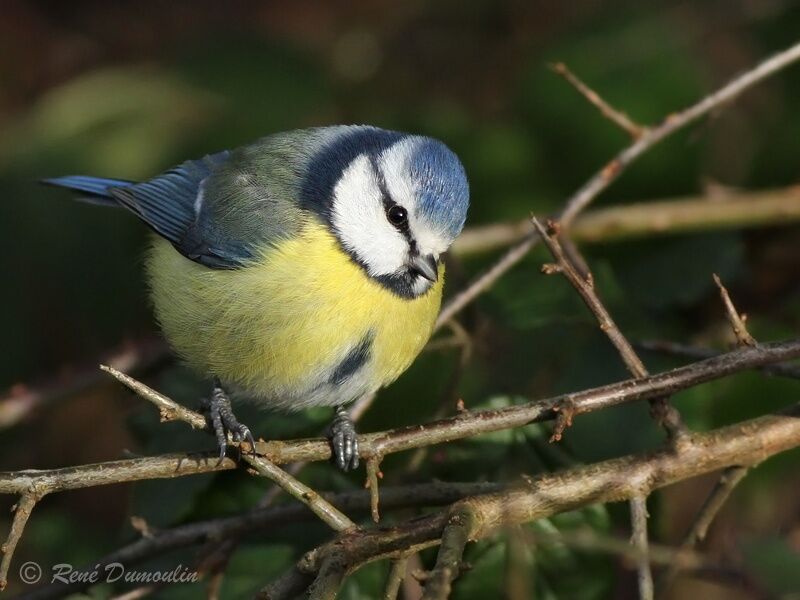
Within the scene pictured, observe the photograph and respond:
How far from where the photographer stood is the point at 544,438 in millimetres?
1908

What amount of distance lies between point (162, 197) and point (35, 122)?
3.48 ft

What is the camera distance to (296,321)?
1.81 meters

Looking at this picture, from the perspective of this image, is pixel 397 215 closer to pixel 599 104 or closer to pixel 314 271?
pixel 314 271

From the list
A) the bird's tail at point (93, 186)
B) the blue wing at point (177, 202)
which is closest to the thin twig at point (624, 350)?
the blue wing at point (177, 202)

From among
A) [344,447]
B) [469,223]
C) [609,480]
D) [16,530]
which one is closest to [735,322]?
[609,480]

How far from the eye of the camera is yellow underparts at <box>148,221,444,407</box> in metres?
1.82

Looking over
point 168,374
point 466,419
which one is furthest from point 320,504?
point 168,374

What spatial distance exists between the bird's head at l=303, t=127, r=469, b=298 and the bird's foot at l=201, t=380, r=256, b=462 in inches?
13.9

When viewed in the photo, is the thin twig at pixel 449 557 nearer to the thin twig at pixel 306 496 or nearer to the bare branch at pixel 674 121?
the thin twig at pixel 306 496

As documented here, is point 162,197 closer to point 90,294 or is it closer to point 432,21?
point 90,294

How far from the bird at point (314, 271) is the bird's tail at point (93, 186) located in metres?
0.36

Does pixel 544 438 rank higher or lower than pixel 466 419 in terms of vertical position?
higher

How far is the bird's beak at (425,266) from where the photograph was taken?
6.34ft

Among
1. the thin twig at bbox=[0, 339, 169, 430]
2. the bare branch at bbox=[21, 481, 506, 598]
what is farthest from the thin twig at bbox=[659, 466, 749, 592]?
the thin twig at bbox=[0, 339, 169, 430]
